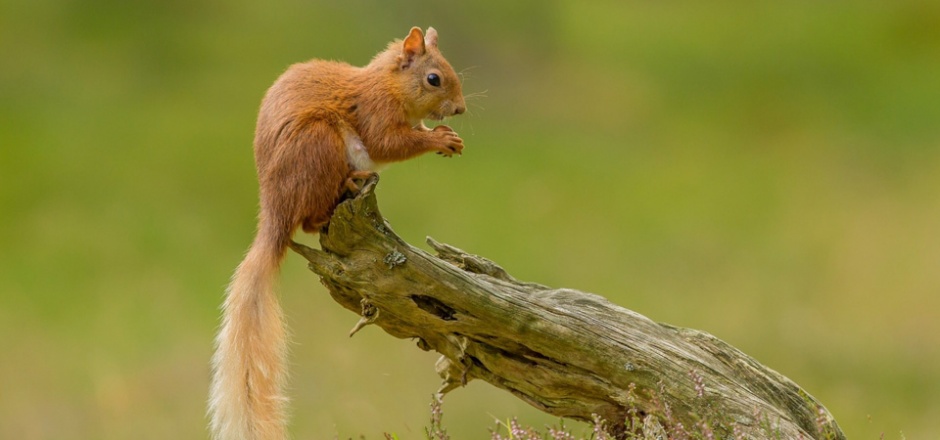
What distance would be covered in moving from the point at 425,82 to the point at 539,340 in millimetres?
916

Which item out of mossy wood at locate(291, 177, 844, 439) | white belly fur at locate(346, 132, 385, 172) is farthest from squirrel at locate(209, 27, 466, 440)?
mossy wood at locate(291, 177, 844, 439)

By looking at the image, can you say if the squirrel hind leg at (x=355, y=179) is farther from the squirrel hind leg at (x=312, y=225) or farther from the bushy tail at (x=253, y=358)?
the bushy tail at (x=253, y=358)

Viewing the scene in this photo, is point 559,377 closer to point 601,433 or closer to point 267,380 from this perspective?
point 601,433

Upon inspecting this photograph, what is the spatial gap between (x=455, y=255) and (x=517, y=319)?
40cm

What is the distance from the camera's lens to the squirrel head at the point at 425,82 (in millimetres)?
3521

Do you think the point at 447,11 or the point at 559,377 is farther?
the point at 447,11

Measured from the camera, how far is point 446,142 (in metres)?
3.38

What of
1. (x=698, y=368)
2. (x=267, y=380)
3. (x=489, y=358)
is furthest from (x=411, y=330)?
(x=698, y=368)

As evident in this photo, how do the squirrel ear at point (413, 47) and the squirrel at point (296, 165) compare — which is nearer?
the squirrel at point (296, 165)

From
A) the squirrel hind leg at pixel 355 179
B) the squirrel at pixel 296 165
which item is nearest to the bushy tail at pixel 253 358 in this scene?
the squirrel at pixel 296 165

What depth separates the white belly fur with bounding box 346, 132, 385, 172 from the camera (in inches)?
133

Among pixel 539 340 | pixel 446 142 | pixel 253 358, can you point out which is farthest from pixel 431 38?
pixel 253 358

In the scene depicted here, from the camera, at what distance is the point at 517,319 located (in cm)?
345

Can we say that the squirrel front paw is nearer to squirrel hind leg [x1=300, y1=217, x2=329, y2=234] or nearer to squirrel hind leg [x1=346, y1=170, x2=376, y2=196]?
squirrel hind leg [x1=346, y1=170, x2=376, y2=196]
